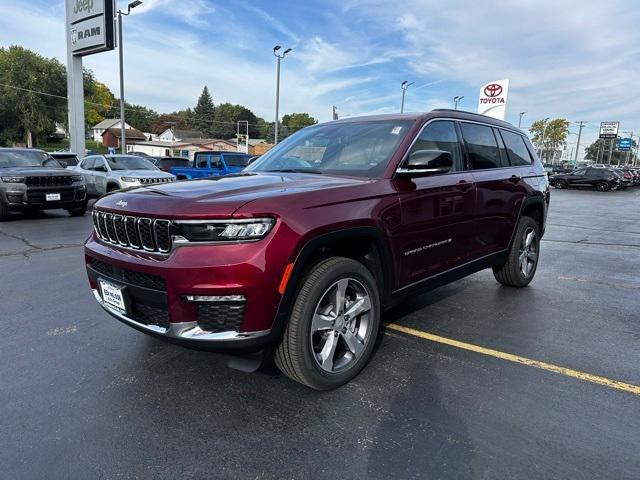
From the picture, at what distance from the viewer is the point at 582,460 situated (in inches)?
91.0

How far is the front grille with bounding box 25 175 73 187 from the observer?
10.3 meters

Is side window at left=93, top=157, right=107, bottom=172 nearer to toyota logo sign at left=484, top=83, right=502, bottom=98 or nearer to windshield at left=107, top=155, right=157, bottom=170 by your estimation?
windshield at left=107, top=155, right=157, bottom=170

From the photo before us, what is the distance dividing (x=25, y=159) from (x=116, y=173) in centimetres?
213

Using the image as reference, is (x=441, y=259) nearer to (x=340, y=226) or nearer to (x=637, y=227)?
(x=340, y=226)

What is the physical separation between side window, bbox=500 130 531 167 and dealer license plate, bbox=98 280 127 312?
13.9ft

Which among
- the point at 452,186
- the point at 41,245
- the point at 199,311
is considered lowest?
the point at 41,245

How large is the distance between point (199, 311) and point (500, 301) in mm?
3629

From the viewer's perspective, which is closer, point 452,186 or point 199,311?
point 199,311

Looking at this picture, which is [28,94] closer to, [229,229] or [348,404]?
[229,229]

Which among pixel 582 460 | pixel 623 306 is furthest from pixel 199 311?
pixel 623 306

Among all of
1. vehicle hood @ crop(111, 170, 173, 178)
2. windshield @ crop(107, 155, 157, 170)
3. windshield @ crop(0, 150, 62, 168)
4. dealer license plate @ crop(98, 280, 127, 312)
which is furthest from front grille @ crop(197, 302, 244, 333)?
windshield @ crop(107, 155, 157, 170)

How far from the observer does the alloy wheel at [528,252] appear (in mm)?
5293

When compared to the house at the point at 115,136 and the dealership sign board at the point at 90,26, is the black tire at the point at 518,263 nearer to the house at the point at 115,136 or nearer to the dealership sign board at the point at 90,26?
the dealership sign board at the point at 90,26

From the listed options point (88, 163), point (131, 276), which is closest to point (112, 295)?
point (131, 276)
